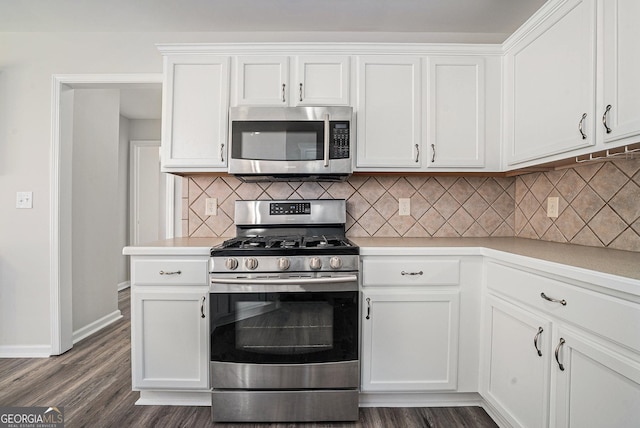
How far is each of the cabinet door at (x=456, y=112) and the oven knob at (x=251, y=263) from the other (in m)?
1.26

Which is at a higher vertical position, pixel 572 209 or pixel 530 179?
pixel 530 179

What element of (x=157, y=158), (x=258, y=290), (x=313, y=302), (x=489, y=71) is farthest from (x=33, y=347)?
(x=489, y=71)

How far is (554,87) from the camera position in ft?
5.19

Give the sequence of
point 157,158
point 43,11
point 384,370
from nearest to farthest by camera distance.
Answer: point 384,370 < point 43,11 < point 157,158

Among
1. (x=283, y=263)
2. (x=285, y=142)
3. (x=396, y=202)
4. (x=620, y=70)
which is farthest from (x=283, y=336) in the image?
(x=620, y=70)

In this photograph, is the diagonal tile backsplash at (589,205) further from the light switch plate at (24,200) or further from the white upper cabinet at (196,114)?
the light switch plate at (24,200)

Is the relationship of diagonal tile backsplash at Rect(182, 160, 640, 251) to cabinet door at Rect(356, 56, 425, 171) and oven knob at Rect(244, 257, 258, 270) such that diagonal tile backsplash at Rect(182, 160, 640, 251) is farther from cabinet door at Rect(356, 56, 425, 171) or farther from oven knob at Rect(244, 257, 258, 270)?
oven knob at Rect(244, 257, 258, 270)

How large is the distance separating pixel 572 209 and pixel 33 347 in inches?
151

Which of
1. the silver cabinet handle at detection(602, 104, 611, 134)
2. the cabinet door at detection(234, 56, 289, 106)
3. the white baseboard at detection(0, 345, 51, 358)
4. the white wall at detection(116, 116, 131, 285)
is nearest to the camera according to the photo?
the silver cabinet handle at detection(602, 104, 611, 134)

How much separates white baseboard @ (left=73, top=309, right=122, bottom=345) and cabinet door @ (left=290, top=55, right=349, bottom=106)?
8.71 ft

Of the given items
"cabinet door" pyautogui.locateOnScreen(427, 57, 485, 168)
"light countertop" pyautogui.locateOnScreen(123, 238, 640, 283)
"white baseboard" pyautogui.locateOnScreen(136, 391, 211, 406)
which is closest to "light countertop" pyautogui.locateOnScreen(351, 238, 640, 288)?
"light countertop" pyautogui.locateOnScreen(123, 238, 640, 283)

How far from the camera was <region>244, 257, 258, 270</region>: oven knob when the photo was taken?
5.37 ft

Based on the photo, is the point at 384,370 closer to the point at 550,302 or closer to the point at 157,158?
the point at 550,302

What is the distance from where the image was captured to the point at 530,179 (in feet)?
7.14
